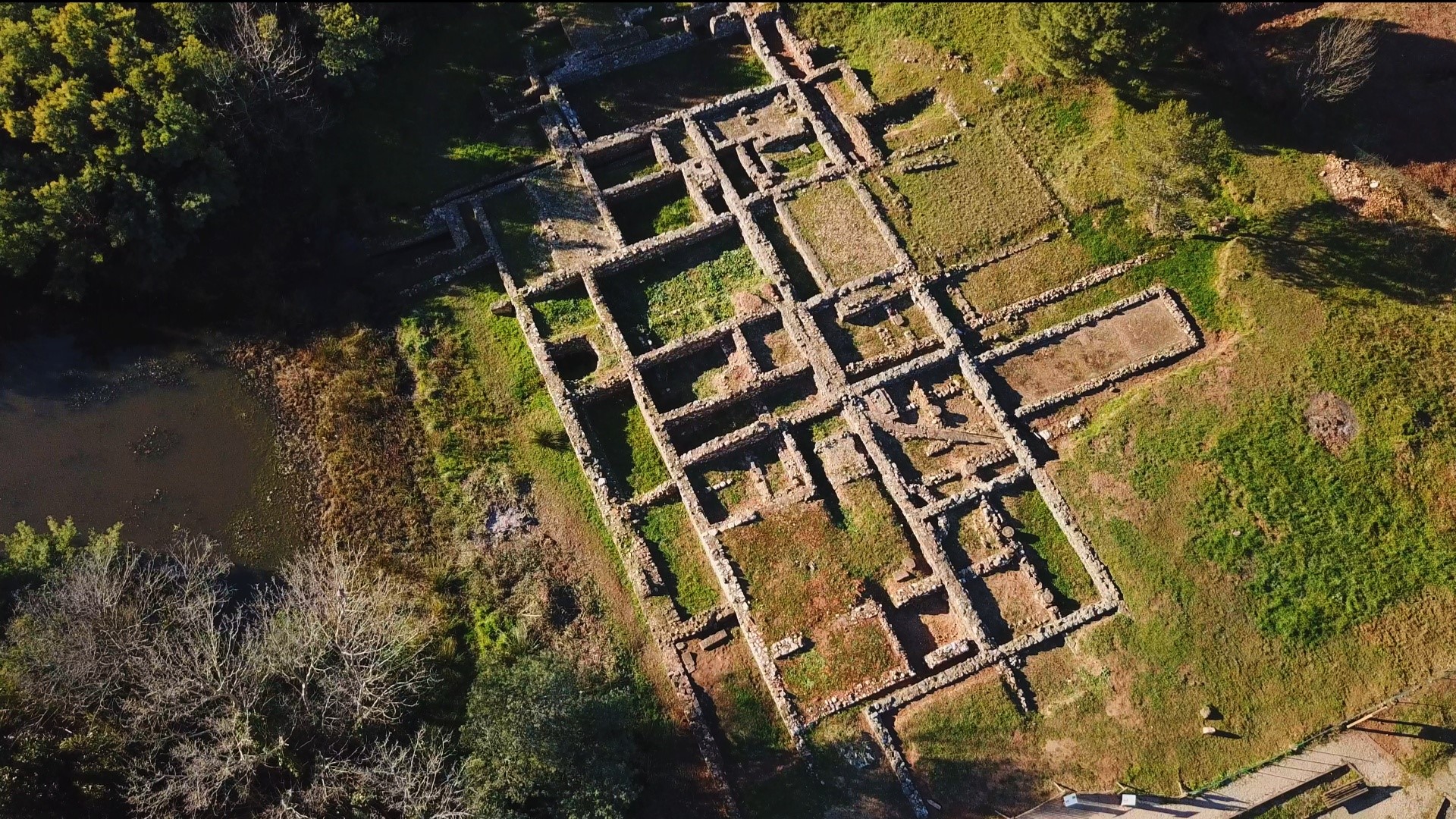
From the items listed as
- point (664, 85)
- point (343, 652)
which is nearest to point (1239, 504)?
point (664, 85)

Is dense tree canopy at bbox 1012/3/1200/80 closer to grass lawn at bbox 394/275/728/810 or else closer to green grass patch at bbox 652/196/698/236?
green grass patch at bbox 652/196/698/236

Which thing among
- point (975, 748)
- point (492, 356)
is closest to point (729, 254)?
point (492, 356)

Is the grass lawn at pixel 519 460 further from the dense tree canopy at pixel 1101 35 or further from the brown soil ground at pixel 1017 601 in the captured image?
the dense tree canopy at pixel 1101 35

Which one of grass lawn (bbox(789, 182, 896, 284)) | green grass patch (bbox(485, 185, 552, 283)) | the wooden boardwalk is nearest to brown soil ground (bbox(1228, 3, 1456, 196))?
grass lawn (bbox(789, 182, 896, 284))

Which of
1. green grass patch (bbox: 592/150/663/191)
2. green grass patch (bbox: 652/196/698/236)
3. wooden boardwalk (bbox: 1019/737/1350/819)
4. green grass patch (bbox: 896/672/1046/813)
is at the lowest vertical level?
wooden boardwalk (bbox: 1019/737/1350/819)

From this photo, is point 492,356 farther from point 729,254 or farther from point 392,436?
point 729,254
